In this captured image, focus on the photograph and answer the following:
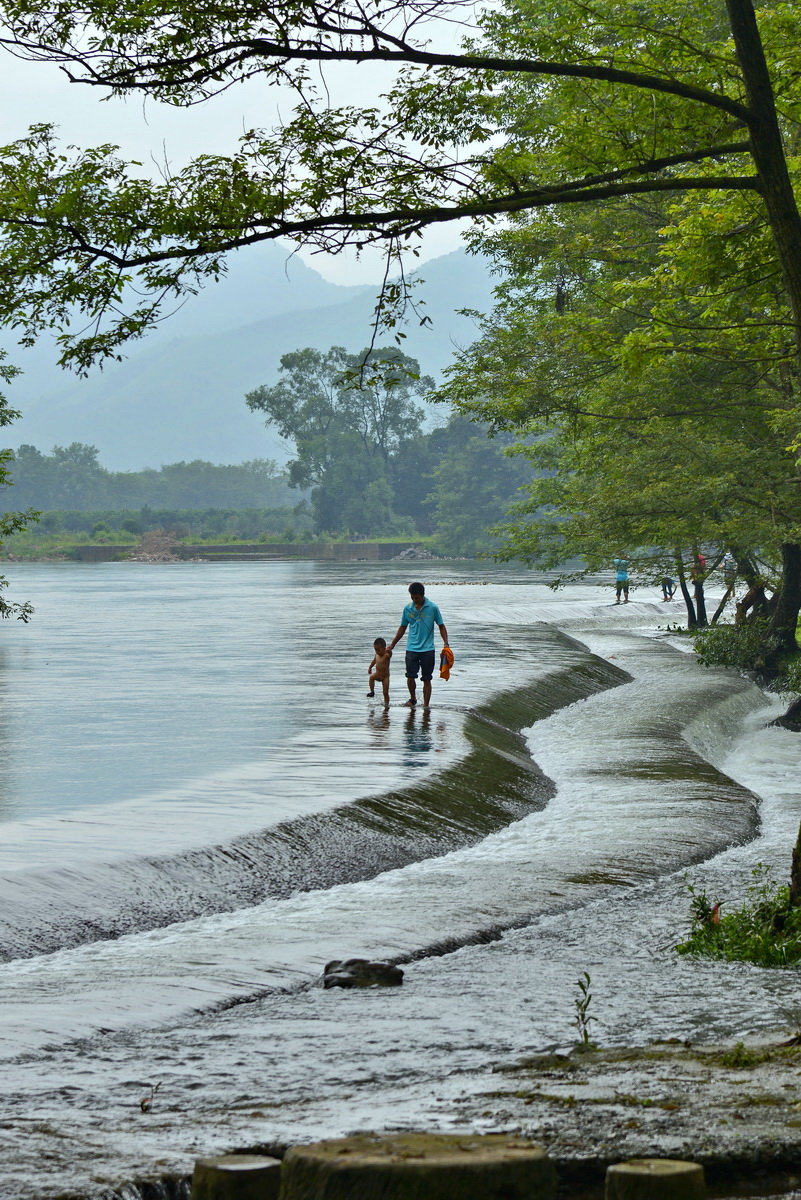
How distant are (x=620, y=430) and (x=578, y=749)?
32.9ft

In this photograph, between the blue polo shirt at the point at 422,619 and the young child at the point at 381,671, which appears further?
the young child at the point at 381,671

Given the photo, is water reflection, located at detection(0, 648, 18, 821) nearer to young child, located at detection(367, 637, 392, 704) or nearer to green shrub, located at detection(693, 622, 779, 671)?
young child, located at detection(367, 637, 392, 704)

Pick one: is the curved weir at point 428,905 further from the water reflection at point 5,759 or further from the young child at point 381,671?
the water reflection at point 5,759

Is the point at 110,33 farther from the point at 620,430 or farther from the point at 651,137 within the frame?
the point at 620,430

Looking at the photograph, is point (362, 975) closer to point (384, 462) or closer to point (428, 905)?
point (428, 905)

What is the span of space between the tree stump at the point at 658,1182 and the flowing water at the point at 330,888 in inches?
58.1

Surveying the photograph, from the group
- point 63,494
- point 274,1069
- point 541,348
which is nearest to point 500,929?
point 274,1069

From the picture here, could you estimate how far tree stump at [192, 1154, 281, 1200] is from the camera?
3.82 m

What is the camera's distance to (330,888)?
1056 cm

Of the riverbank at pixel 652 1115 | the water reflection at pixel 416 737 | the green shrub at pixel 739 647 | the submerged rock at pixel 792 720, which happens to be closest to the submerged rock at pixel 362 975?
the riverbank at pixel 652 1115

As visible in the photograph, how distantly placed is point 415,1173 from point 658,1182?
2.26 feet

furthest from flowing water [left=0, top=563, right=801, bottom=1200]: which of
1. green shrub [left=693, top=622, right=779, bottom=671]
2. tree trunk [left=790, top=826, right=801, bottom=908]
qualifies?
green shrub [left=693, top=622, right=779, bottom=671]

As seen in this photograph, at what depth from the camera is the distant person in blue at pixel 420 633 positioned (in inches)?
688

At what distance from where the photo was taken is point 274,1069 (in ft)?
19.9
